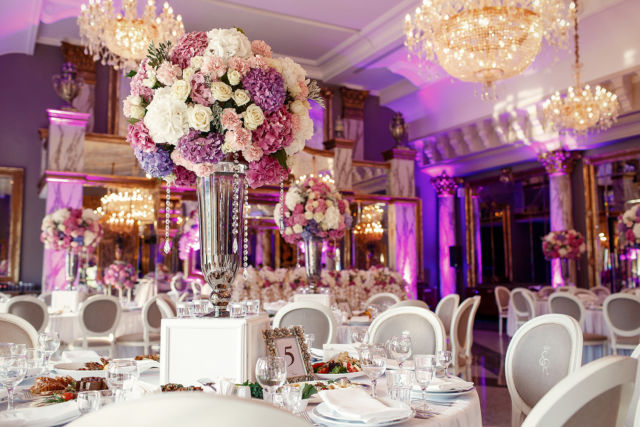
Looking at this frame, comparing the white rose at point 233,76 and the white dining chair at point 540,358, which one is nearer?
the white rose at point 233,76

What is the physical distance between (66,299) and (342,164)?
587 cm

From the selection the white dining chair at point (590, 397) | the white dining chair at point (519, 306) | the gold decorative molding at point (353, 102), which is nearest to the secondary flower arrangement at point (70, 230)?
the white dining chair at point (519, 306)

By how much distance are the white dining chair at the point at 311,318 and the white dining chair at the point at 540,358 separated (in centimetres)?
131

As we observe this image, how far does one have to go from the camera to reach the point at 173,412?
0.77 m

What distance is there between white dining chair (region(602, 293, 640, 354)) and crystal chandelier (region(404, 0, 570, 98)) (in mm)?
2620

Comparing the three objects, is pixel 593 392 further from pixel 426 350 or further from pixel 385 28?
pixel 385 28

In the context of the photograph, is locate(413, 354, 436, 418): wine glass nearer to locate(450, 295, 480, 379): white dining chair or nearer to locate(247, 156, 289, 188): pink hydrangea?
locate(247, 156, 289, 188): pink hydrangea

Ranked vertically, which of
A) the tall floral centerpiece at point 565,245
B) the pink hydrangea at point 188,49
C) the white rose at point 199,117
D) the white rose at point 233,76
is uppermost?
the pink hydrangea at point 188,49

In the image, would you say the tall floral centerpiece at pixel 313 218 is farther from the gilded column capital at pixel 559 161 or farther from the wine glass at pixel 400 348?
the gilded column capital at pixel 559 161

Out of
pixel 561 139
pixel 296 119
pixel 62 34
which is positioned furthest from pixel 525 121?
pixel 296 119

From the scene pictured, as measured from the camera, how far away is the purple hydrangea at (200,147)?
2092 millimetres

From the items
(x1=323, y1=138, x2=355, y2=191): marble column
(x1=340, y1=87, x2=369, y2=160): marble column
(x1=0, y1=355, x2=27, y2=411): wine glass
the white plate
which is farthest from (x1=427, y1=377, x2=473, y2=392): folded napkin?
(x1=340, y1=87, x2=369, y2=160): marble column

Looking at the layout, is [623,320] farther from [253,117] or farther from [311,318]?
[253,117]

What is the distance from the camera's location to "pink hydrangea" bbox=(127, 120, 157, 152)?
7.09 feet
